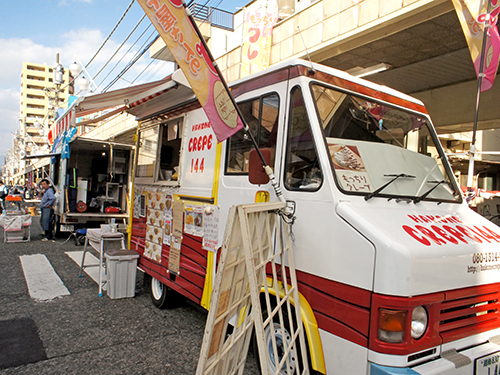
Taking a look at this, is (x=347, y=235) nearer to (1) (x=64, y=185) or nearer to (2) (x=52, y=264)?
(2) (x=52, y=264)

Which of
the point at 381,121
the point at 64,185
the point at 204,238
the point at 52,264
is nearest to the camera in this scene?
the point at 381,121

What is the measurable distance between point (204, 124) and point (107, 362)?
262cm

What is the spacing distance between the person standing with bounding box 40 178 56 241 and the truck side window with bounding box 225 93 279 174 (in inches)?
355

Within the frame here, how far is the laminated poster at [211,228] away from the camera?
3811 millimetres

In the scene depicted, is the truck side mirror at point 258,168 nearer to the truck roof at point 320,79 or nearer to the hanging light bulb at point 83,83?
the truck roof at point 320,79

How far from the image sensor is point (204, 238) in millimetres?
4012

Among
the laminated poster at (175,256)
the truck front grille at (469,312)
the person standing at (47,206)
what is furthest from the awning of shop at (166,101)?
the person standing at (47,206)

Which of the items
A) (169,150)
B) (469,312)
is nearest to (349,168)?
(469,312)

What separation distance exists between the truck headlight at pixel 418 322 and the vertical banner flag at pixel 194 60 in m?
1.86

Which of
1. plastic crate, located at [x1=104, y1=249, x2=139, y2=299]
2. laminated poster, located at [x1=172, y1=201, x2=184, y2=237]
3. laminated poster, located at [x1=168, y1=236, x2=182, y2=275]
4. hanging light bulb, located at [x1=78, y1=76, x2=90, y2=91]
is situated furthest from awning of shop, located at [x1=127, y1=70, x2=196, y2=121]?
hanging light bulb, located at [x1=78, y1=76, x2=90, y2=91]

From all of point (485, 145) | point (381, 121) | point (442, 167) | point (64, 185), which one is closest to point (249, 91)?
point (381, 121)

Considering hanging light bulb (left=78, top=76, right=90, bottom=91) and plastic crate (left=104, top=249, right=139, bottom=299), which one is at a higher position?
hanging light bulb (left=78, top=76, right=90, bottom=91)

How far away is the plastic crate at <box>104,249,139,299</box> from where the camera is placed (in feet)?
17.6

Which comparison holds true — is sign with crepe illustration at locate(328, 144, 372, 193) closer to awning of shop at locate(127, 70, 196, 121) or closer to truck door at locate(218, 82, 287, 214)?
truck door at locate(218, 82, 287, 214)
